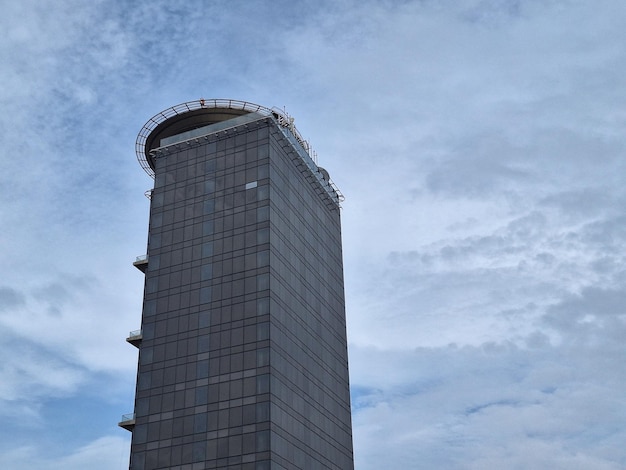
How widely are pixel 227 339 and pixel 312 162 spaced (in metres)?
45.2

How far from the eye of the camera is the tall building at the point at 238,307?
11662 cm

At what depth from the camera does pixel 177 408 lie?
12006 centimetres

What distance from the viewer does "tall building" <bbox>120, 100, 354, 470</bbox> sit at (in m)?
117

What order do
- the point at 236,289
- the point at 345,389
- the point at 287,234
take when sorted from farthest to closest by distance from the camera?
1. the point at 345,389
2. the point at 287,234
3. the point at 236,289

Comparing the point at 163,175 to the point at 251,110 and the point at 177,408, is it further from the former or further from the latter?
the point at 177,408

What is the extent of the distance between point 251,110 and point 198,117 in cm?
1004

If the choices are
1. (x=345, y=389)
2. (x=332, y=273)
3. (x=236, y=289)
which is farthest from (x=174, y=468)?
(x=332, y=273)

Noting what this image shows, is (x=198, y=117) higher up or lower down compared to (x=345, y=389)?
higher up

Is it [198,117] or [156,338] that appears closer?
[156,338]

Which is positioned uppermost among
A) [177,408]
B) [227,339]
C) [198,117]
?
[198,117]

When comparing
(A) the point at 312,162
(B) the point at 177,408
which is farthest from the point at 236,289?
(A) the point at 312,162

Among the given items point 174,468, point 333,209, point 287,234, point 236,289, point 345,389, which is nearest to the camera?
point 174,468

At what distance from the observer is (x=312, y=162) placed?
15375cm

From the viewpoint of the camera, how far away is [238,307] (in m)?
124
